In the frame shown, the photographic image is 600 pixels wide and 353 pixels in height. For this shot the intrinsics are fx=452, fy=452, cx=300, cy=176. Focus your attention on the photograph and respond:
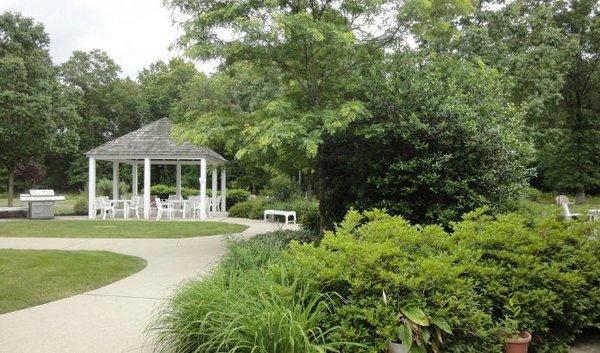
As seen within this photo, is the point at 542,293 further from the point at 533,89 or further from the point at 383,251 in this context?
the point at 533,89

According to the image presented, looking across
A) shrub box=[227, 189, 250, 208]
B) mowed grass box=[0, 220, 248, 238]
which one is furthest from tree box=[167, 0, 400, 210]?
shrub box=[227, 189, 250, 208]

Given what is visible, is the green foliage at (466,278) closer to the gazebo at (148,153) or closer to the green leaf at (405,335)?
the green leaf at (405,335)

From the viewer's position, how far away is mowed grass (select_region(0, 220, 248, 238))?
11.7 m

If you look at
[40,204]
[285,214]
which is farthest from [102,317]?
Answer: [40,204]

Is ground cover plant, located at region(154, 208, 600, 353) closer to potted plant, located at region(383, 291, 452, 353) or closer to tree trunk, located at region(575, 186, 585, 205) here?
potted plant, located at region(383, 291, 452, 353)

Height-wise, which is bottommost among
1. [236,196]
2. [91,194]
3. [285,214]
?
[285,214]

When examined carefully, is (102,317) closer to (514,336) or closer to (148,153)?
(514,336)

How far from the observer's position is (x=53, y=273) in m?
6.59

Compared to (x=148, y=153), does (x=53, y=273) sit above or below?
below

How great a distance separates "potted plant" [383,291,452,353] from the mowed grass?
369 inches

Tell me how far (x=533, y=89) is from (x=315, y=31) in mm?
15269

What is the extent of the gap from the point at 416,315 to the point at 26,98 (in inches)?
835

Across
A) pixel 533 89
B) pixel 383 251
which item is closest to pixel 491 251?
pixel 383 251

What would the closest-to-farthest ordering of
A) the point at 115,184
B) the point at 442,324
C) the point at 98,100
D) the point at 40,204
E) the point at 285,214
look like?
the point at 442,324 < the point at 285,214 < the point at 40,204 < the point at 115,184 < the point at 98,100
